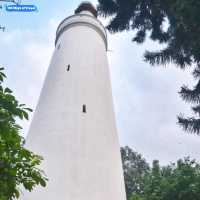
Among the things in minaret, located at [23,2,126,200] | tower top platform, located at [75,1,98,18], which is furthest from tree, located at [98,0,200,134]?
tower top platform, located at [75,1,98,18]

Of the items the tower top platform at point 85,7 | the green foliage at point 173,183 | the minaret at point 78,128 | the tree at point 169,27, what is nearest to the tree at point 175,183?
the green foliage at point 173,183

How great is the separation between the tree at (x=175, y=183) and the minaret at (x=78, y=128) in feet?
7.37

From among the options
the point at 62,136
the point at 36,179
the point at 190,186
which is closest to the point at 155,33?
the point at 62,136

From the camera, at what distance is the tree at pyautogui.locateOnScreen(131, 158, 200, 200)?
1425cm

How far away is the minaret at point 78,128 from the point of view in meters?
12.4

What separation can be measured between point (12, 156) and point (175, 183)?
437 inches

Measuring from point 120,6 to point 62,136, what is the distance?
5297 millimetres

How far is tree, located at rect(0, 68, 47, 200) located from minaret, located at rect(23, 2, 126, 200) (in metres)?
7.19

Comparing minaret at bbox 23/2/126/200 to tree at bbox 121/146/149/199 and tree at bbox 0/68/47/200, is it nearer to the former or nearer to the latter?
tree at bbox 0/68/47/200

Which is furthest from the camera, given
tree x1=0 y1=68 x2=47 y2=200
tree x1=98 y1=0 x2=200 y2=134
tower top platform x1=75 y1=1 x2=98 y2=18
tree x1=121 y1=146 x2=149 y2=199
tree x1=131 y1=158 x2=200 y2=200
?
tree x1=121 y1=146 x2=149 y2=199

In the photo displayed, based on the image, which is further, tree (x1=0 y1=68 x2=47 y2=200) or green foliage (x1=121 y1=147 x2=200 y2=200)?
green foliage (x1=121 y1=147 x2=200 y2=200)

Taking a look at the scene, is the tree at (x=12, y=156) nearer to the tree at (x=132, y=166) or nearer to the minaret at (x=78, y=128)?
the minaret at (x=78, y=128)

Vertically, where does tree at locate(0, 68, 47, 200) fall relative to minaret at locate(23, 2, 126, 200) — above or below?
below

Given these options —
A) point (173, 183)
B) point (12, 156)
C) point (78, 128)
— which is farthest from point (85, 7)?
point (12, 156)
